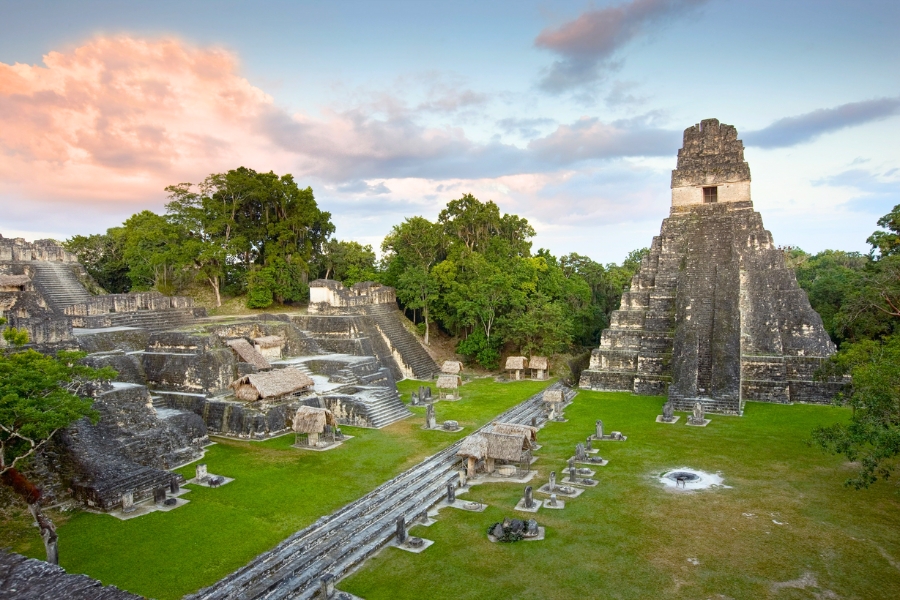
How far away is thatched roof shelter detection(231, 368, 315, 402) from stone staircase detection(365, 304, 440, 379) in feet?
27.7

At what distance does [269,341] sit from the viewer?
22.0 metres

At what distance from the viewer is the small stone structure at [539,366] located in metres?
24.7

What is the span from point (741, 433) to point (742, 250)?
32.1ft

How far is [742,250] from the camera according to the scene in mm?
22500

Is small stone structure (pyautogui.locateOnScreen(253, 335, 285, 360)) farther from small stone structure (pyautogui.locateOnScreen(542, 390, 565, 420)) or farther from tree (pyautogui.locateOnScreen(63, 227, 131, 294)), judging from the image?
tree (pyautogui.locateOnScreen(63, 227, 131, 294))

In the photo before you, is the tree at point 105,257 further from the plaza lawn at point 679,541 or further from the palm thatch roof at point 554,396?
the plaza lawn at point 679,541

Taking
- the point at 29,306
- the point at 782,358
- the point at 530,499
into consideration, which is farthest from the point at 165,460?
the point at 782,358

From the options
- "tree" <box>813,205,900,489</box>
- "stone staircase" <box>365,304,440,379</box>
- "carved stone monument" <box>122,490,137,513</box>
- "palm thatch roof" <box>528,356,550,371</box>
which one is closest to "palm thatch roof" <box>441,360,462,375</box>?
"stone staircase" <box>365,304,440,379</box>

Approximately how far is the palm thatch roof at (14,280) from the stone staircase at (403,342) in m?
13.9

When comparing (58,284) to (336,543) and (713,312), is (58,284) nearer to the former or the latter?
(336,543)

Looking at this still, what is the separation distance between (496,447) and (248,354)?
9.95 meters

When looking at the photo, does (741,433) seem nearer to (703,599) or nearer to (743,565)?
(743,565)

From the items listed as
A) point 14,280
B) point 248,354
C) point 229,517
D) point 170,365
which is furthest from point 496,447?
point 14,280

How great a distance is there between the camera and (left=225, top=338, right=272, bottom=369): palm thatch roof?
18.5 m
